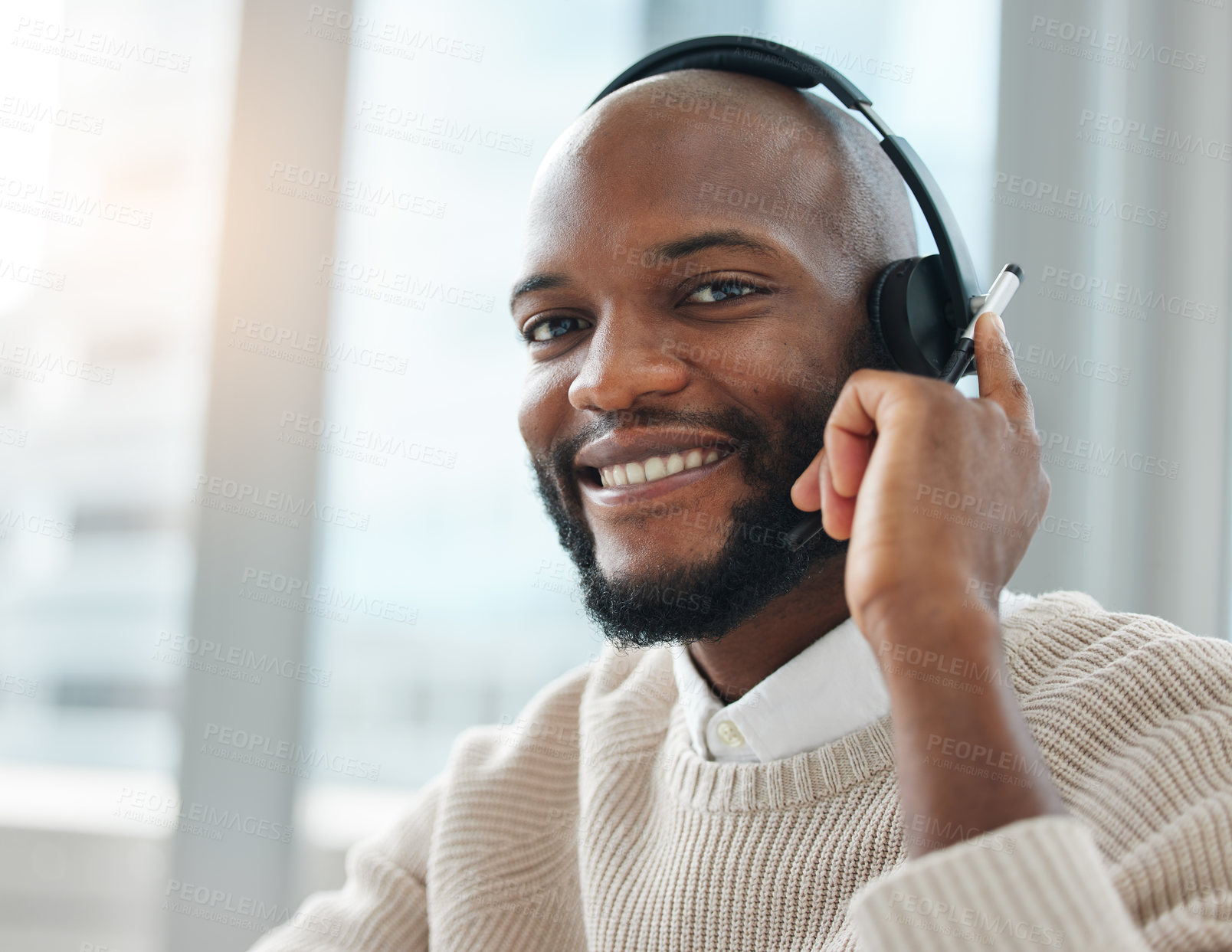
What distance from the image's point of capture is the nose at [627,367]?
1.02 meters

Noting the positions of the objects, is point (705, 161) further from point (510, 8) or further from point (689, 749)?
point (510, 8)

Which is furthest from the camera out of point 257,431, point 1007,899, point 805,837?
point 257,431

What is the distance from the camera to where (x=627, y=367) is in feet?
3.35

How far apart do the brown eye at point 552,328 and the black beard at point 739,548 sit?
0.15 m

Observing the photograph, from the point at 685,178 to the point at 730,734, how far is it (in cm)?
60

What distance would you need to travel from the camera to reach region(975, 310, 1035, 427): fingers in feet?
2.79

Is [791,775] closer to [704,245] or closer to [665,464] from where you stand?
[665,464]

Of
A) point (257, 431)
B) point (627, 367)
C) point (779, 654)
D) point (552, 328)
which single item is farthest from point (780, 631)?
point (257, 431)

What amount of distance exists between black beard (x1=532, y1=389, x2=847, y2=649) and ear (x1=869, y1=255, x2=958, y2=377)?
3.5 inches

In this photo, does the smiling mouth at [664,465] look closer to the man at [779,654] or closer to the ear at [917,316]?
the man at [779,654]

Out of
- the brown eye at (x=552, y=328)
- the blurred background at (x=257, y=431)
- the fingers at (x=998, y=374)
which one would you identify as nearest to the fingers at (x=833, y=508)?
the fingers at (x=998, y=374)

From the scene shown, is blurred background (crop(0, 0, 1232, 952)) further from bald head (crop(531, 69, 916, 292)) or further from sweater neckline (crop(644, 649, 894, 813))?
sweater neckline (crop(644, 649, 894, 813))

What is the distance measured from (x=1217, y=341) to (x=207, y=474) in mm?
1727

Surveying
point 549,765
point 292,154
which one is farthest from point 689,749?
point 292,154
